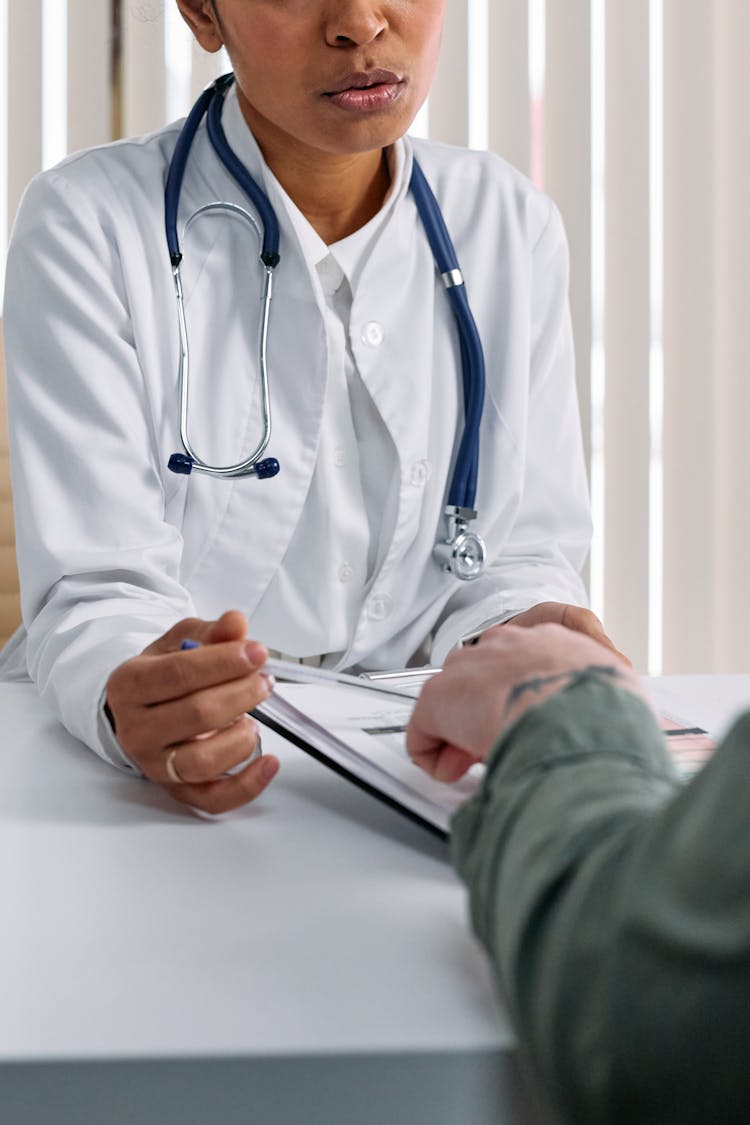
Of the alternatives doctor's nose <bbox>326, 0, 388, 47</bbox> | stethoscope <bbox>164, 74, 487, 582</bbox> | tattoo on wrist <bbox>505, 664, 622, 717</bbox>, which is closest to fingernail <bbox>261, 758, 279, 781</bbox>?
tattoo on wrist <bbox>505, 664, 622, 717</bbox>

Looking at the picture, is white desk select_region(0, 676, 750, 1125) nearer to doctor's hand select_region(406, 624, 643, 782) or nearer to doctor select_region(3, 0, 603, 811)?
doctor's hand select_region(406, 624, 643, 782)

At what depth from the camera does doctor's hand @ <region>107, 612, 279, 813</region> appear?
69 centimetres

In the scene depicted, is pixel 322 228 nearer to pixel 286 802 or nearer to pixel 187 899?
pixel 286 802

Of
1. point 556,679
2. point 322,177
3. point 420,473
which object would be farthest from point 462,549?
point 556,679

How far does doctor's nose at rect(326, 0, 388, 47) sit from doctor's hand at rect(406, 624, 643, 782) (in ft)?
2.11

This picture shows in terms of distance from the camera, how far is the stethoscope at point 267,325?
3.74 feet

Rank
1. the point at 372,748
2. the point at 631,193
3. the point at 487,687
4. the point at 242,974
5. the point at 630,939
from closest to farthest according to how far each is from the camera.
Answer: the point at 630,939 < the point at 242,974 < the point at 487,687 < the point at 372,748 < the point at 631,193

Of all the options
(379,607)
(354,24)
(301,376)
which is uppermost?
Result: (354,24)

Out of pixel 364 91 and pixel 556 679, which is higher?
pixel 364 91

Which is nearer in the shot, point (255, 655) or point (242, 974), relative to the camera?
point (242, 974)

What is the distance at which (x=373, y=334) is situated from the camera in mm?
1238

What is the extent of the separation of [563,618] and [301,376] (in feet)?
1.20

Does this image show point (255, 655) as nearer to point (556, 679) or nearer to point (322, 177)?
point (556, 679)

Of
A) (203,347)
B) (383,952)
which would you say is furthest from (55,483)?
(383,952)
